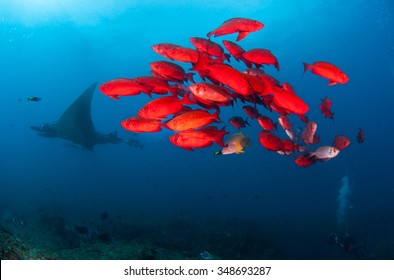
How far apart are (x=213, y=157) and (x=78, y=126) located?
47.7m

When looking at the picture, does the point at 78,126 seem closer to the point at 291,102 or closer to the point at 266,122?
the point at 266,122

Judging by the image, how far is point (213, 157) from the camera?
63812 millimetres

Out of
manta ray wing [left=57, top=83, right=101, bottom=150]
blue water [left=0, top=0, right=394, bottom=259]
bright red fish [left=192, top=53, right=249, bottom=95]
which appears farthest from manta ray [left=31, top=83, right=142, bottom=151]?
bright red fish [left=192, top=53, right=249, bottom=95]

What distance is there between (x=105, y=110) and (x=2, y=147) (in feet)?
150

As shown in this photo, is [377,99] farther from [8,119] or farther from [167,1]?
[8,119]

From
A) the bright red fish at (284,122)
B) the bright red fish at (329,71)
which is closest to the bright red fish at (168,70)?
the bright red fish at (329,71)

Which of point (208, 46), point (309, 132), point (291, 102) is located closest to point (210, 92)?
point (208, 46)

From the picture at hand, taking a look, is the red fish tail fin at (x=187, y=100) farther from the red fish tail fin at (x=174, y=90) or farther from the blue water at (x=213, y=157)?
the blue water at (x=213, y=157)

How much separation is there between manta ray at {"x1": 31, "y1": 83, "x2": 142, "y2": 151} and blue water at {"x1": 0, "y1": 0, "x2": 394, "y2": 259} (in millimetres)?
3658

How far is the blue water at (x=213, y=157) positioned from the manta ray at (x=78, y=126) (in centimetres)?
366

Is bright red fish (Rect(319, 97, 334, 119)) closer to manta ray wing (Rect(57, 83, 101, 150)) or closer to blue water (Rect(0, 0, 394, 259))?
blue water (Rect(0, 0, 394, 259))

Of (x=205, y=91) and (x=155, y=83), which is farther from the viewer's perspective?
(x=155, y=83)

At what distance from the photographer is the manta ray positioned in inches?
663
